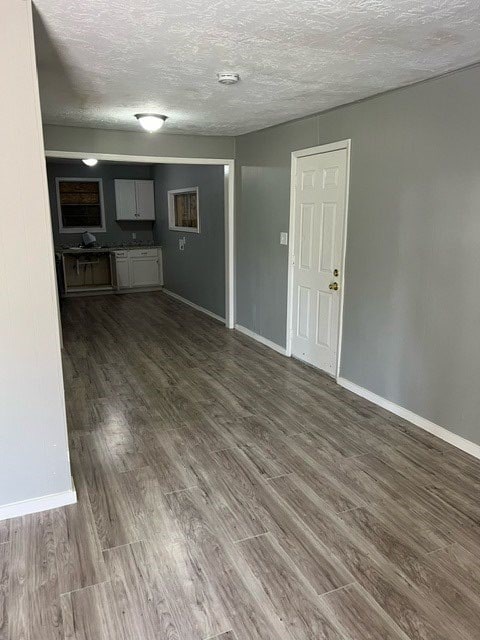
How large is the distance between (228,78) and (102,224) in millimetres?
6832

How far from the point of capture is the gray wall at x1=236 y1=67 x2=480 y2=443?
289cm

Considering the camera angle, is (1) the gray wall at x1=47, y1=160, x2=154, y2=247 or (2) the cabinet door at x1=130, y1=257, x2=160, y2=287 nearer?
(1) the gray wall at x1=47, y1=160, x2=154, y2=247

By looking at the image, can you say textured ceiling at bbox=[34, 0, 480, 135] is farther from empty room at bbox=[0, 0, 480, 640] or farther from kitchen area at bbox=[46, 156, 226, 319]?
kitchen area at bbox=[46, 156, 226, 319]

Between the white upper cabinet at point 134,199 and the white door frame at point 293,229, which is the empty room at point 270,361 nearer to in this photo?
the white door frame at point 293,229

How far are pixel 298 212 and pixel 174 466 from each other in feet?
9.21

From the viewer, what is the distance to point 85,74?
9.48ft

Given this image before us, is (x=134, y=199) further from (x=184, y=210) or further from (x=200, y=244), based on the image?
(x=200, y=244)

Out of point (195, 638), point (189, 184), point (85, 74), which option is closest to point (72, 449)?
point (195, 638)

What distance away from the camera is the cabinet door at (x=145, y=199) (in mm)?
9031

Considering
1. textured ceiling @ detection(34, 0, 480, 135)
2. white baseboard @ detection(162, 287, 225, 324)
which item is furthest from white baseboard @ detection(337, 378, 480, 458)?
white baseboard @ detection(162, 287, 225, 324)

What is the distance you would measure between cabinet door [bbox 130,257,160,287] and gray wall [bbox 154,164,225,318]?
0.26 meters

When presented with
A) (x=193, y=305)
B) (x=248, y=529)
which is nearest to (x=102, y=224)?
(x=193, y=305)

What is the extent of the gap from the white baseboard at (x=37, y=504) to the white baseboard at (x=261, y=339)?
118 inches

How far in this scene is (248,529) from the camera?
231 centimetres
